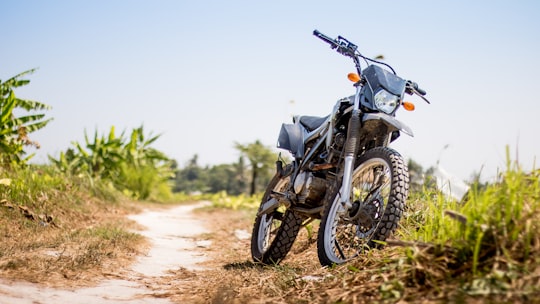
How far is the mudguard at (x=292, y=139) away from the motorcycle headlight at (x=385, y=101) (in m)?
1.22

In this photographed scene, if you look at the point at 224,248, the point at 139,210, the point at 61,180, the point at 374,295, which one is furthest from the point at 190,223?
the point at 374,295

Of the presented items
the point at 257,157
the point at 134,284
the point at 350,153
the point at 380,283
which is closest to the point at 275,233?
the point at 350,153

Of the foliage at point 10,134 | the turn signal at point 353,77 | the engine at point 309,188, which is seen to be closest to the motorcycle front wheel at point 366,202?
the engine at point 309,188

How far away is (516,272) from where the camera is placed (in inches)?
78.3

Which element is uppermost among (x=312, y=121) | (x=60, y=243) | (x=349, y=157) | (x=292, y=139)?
(x=312, y=121)

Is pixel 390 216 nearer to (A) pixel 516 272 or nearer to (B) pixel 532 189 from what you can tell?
(B) pixel 532 189

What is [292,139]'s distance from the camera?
16.7ft

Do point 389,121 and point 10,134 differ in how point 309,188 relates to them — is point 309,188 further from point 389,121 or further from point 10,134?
point 10,134

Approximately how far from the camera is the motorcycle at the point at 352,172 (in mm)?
3531

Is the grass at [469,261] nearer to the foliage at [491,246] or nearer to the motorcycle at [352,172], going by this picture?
the foliage at [491,246]

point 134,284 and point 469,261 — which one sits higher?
point 469,261

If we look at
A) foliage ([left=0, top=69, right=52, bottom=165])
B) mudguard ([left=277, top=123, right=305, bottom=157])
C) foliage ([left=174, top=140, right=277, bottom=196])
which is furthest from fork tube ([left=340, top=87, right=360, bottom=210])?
foliage ([left=174, top=140, right=277, bottom=196])

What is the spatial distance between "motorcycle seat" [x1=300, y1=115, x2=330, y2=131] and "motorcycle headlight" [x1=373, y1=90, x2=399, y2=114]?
0.89 m

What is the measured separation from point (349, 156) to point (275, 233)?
1.72 m
